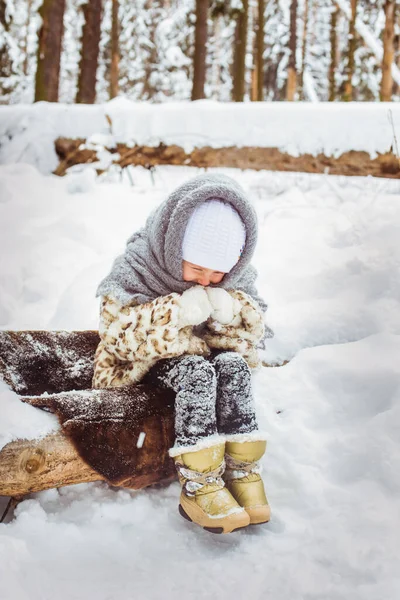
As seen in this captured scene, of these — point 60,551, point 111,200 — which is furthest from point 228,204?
point 111,200

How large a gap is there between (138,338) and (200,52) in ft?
26.0

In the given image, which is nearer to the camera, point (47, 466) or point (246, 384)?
point (47, 466)

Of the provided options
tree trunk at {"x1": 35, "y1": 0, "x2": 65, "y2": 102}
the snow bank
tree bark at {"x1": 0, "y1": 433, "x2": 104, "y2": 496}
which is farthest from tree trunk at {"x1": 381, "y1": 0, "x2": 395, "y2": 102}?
tree bark at {"x1": 0, "y1": 433, "x2": 104, "y2": 496}

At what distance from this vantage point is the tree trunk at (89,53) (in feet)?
28.6

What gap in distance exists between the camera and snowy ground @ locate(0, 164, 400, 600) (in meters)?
1.40

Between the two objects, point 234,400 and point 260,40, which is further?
point 260,40

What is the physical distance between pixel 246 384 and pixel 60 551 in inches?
32.2

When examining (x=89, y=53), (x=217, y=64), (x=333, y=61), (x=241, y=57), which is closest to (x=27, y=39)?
(x=217, y=64)

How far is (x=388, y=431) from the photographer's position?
1.98 m

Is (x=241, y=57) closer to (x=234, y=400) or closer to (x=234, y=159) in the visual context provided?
(x=234, y=159)

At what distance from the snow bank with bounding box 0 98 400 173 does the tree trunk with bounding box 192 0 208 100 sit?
11.0 ft

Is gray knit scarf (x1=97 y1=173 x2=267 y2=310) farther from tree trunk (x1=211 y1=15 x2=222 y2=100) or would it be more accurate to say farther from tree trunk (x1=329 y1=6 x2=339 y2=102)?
tree trunk (x1=211 y1=15 x2=222 y2=100)

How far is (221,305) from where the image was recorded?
2.01 m

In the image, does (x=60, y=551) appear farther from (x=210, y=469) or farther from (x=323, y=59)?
(x=323, y=59)
